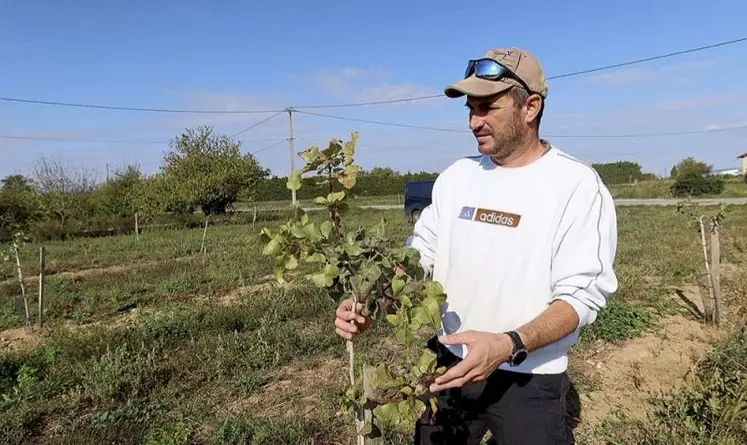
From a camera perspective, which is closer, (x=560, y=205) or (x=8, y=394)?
(x=560, y=205)

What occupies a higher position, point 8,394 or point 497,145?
point 497,145

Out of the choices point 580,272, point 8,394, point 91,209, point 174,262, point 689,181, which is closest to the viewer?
point 580,272

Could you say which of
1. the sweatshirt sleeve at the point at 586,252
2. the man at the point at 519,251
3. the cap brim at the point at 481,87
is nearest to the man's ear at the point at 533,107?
the man at the point at 519,251

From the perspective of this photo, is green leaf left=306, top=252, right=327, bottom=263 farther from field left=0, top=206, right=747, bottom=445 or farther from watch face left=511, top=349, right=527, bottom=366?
field left=0, top=206, right=747, bottom=445

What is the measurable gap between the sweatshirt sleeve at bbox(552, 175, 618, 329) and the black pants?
0.32 meters

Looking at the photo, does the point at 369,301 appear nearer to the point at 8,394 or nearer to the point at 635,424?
the point at 635,424

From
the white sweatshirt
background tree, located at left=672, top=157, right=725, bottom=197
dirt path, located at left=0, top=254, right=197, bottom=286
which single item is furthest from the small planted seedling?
background tree, located at left=672, top=157, right=725, bottom=197

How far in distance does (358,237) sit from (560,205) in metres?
0.75

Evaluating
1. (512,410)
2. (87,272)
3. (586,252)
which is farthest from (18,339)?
(586,252)

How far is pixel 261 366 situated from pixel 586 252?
435 cm

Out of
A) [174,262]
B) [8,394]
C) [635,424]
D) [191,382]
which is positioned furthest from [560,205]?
[174,262]

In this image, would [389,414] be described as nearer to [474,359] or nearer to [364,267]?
[474,359]

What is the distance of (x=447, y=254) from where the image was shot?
6.88ft

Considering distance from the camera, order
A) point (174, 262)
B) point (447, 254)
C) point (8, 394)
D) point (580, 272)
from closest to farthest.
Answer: point (580, 272), point (447, 254), point (8, 394), point (174, 262)
